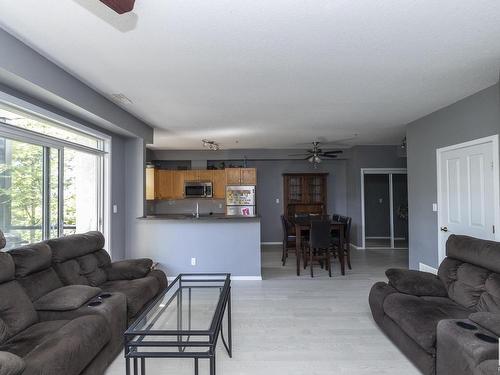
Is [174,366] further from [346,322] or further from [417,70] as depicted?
[417,70]

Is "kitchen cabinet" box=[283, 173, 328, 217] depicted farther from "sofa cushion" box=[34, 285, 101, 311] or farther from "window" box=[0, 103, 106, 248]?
"sofa cushion" box=[34, 285, 101, 311]

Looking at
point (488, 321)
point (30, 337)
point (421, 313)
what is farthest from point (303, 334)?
point (30, 337)

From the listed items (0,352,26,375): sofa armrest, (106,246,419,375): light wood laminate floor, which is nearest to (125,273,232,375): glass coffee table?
(106,246,419,375): light wood laminate floor

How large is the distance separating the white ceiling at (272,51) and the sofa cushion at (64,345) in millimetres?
2079

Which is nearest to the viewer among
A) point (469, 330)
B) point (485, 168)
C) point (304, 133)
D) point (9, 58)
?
point (469, 330)

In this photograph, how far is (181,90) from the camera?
3.25 meters

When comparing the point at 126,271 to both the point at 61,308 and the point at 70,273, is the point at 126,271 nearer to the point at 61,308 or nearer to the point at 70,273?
the point at 70,273

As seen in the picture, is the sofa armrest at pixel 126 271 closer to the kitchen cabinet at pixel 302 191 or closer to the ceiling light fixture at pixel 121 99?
the ceiling light fixture at pixel 121 99

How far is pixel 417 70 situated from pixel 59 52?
3.22 m

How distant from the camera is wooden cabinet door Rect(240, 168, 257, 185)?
24.5ft

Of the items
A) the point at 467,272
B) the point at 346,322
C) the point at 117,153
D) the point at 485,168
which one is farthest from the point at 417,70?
the point at 117,153

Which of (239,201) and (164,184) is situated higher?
(164,184)

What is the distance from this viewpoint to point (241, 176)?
7477 mm

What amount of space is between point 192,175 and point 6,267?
5.65 m
